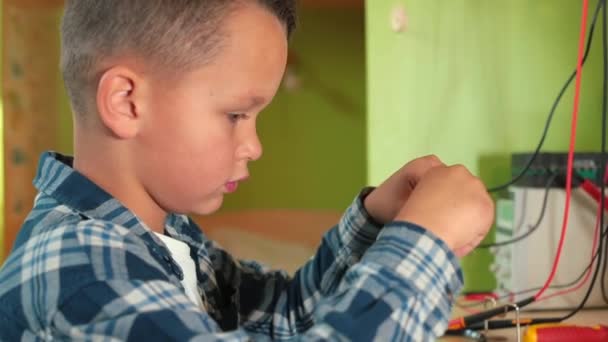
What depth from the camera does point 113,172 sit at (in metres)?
0.60

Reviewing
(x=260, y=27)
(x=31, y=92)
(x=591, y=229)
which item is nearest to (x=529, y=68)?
(x=591, y=229)

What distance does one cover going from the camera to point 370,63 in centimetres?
127

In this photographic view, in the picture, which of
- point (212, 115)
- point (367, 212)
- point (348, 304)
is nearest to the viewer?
point (348, 304)

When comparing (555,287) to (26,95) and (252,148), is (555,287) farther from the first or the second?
(26,95)

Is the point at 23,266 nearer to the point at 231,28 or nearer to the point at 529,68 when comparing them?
the point at 231,28

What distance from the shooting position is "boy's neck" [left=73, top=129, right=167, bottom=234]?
0.60 m

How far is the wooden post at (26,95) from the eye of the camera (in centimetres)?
175

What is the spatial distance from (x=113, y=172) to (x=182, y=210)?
0.07 meters

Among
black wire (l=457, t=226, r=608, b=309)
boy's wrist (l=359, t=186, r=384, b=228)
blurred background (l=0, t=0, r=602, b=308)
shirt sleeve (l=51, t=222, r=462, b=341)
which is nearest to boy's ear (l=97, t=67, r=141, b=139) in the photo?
shirt sleeve (l=51, t=222, r=462, b=341)

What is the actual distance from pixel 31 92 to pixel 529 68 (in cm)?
154

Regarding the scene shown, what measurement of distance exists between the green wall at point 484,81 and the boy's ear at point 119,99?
2.18ft

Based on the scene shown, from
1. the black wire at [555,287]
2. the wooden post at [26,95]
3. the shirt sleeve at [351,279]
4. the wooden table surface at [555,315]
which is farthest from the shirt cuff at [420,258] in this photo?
the wooden post at [26,95]

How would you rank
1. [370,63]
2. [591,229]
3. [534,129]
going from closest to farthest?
[591,229]
[534,129]
[370,63]

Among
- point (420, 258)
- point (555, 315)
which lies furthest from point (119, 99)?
point (555, 315)
